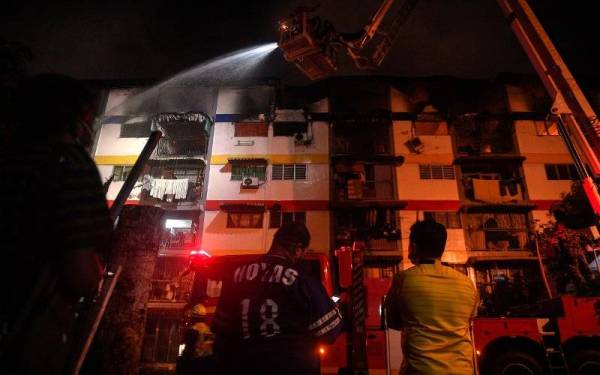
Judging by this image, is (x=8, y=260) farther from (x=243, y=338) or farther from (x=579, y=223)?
(x=579, y=223)

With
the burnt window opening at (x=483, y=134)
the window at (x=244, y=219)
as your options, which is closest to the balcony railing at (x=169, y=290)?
the window at (x=244, y=219)

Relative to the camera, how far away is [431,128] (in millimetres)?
24734

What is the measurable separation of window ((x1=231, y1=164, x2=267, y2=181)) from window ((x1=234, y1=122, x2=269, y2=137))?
8.23 feet

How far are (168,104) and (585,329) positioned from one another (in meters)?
27.0

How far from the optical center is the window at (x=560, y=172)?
2281 centimetres

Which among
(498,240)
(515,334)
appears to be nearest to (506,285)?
(498,240)

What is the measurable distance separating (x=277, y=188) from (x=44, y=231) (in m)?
21.9

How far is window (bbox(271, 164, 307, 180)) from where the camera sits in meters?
23.8

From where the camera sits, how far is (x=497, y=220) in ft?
73.9

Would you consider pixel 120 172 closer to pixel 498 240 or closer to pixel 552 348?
pixel 552 348

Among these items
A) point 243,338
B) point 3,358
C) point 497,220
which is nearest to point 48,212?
point 3,358

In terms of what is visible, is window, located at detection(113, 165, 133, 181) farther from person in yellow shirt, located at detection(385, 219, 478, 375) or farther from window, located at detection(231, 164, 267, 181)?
person in yellow shirt, located at detection(385, 219, 478, 375)

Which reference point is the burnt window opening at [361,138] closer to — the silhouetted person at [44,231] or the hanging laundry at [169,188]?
the hanging laundry at [169,188]

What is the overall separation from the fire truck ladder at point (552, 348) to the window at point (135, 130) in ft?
83.6
